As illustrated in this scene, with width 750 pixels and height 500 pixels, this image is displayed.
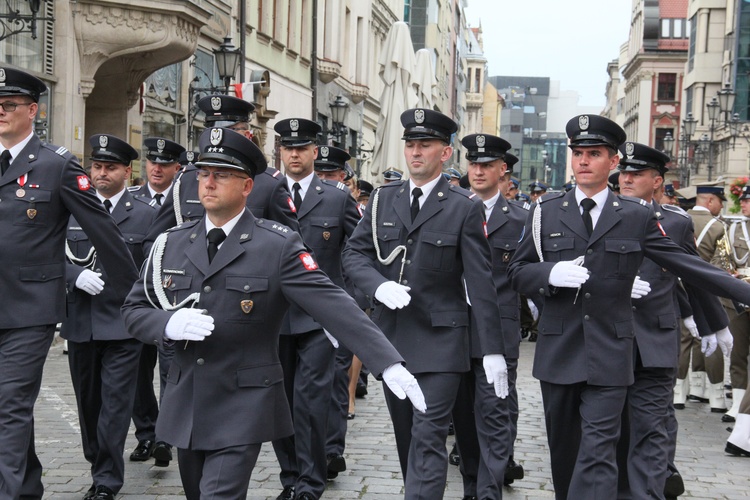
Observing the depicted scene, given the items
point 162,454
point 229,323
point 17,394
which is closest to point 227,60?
point 162,454

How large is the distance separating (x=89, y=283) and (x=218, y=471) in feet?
9.39

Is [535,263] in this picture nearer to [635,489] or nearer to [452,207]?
[452,207]

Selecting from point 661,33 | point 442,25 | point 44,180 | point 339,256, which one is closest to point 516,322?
point 339,256

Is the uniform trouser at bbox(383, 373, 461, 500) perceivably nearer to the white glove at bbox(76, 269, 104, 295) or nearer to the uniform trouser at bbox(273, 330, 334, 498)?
the uniform trouser at bbox(273, 330, 334, 498)

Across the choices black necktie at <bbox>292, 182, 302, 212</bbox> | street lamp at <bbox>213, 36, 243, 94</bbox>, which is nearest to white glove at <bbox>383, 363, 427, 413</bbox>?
black necktie at <bbox>292, 182, 302, 212</bbox>

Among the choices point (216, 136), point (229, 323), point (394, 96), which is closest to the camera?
point (229, 323)

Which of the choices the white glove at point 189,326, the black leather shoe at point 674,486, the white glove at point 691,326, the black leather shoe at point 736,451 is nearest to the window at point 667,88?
the black leather shoe at point 736,451

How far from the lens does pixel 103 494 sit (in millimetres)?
7238

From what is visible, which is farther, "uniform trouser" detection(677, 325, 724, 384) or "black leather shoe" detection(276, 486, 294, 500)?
"uniform trouser" detection(677, 325, 724, 384)

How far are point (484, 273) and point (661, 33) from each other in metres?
107

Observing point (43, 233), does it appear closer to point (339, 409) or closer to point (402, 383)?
point (402, 383)

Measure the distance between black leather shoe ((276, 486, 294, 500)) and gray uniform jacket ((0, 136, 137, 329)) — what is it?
1690mm

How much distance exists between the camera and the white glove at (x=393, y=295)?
6219 mm

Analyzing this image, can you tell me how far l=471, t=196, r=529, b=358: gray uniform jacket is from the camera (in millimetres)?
8828
